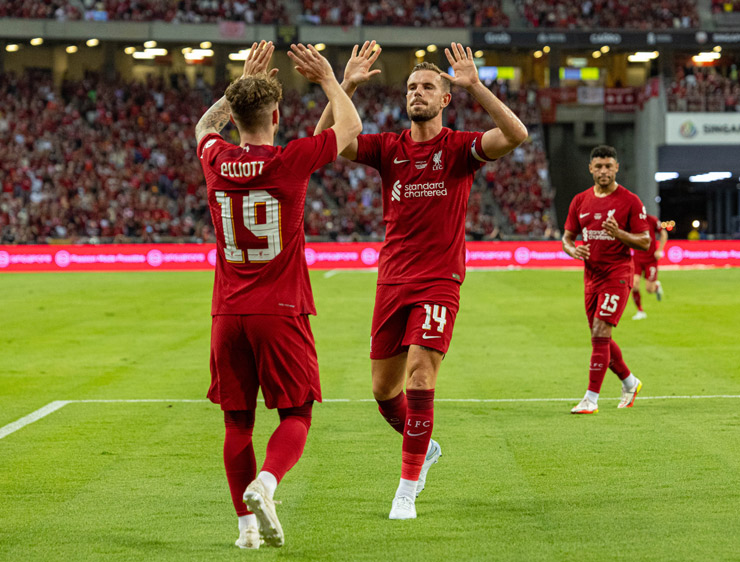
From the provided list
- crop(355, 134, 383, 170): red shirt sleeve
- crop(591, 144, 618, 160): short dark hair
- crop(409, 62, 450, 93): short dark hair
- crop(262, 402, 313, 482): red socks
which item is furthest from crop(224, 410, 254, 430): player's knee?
crop(591, 144, 618, 160): short dark hair

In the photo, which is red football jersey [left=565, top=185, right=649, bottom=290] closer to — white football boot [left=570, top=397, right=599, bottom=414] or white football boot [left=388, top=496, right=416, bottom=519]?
white football boot [left=570, top=397, right=599, bottom=414]

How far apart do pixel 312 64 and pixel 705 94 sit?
4739 cm

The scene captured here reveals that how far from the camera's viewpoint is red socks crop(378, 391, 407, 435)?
6391 millimetres

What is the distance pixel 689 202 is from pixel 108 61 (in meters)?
36.9

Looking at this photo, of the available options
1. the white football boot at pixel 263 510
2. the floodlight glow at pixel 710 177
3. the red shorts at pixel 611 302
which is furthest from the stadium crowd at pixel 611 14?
the white football boot at pixel 263 510

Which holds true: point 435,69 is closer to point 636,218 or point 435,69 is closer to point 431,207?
point 431,207

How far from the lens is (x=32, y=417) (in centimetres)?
934

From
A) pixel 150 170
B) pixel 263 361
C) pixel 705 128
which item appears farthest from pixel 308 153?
pixel 705 128

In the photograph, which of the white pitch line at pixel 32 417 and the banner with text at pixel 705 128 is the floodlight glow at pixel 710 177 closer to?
the banner with text at pixel 705 128

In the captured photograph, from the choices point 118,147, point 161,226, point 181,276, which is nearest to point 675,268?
point 181,276

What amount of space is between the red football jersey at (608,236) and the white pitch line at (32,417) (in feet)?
17.7

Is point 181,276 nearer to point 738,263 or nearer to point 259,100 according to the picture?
point 738,263

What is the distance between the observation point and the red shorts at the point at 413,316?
5949mm

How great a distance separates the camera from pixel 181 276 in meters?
31.2
